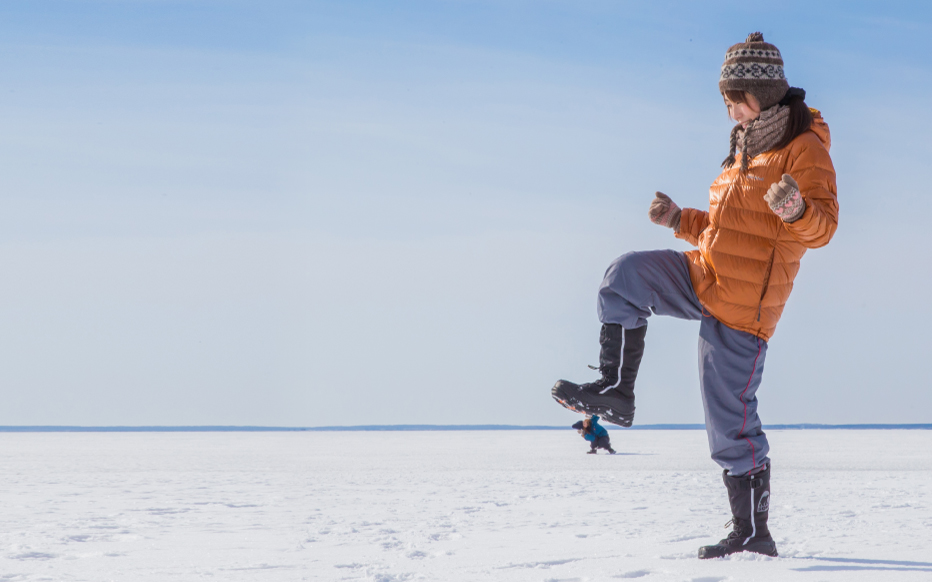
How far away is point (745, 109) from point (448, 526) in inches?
102

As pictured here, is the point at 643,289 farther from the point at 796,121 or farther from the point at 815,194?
the point at 796,121

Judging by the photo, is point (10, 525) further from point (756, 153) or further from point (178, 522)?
point (756, 153)

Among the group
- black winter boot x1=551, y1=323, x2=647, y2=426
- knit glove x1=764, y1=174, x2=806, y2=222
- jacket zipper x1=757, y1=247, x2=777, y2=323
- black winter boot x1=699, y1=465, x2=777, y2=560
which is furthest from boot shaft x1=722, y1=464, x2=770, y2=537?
knit glove x1=764, y1=174, x2=806, y2=222

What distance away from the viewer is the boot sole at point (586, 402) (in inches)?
119

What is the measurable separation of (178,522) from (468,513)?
1.70m

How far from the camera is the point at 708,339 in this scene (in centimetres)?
325

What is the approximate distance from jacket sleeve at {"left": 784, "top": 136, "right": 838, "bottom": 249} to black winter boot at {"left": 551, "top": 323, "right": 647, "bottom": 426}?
73cm

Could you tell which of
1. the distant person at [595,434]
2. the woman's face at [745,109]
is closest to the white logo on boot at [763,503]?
the woman's face at [745,109]

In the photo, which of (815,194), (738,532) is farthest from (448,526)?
(815,194)

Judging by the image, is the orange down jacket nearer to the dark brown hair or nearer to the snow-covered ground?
the dark brown hair

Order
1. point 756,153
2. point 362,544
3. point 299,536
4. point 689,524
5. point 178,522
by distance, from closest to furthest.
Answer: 1. point 756,153
2. point 362,544
3. point 299,536
4. point 689,524
5. point 178,522

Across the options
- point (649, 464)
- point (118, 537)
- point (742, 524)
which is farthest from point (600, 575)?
point (649, 464)

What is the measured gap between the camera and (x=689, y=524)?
4367 mm

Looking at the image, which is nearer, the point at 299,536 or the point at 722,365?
the point at 722,365
